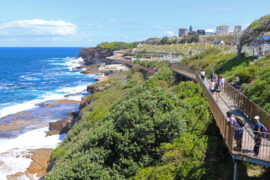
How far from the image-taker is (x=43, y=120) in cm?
2956

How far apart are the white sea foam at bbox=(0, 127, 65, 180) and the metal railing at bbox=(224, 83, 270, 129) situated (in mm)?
15199

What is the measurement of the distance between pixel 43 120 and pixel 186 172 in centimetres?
2461

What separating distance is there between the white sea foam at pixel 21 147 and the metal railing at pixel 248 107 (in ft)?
49.9

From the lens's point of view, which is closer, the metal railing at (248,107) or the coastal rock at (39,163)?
the metal railing at (248,107)

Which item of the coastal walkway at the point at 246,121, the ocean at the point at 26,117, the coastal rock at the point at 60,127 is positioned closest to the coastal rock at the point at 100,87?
the ocean at the point at 26,117

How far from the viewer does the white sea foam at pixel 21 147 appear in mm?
18219

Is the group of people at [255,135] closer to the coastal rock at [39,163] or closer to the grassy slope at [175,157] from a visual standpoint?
the grassy slope at [175,157]

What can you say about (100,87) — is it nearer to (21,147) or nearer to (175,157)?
(21,147)

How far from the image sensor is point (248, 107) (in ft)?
33.3

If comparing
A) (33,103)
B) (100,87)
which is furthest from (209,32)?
(33,103)

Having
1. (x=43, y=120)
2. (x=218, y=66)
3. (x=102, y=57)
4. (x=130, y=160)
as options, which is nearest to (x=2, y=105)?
(x=43, y=120)

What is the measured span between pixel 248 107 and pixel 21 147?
19.2m

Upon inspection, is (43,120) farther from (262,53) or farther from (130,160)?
(262,53)

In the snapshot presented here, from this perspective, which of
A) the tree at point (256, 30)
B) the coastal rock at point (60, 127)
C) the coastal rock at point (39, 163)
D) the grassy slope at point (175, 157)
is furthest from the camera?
the coastal rock at point (60, 127)
